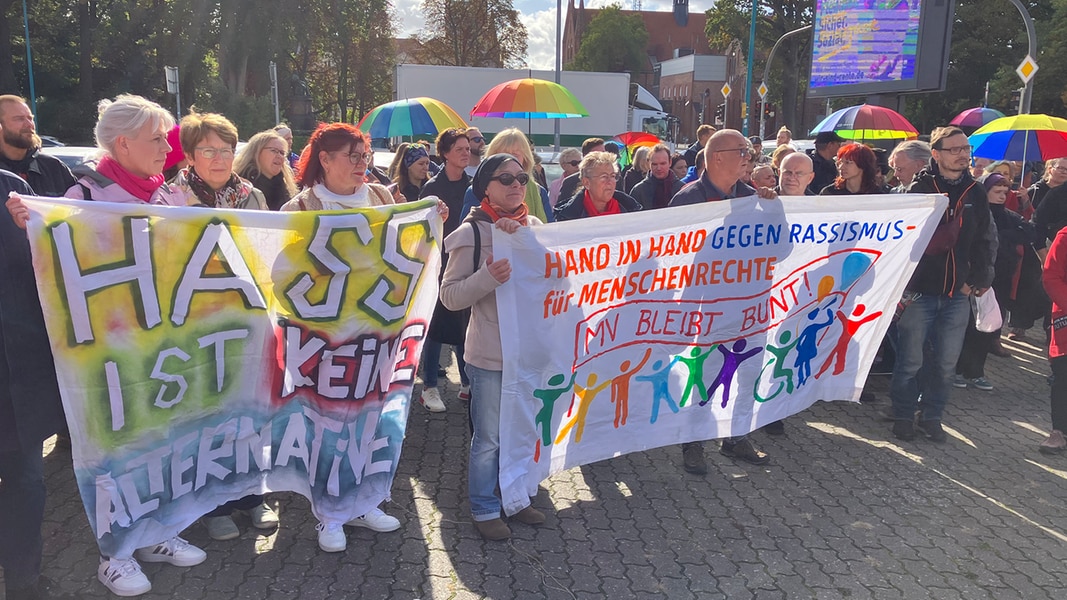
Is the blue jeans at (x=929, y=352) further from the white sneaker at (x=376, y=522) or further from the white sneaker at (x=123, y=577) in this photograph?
the white sneaker at (x=123, y=577)

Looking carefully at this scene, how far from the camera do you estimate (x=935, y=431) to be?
5.03 metres

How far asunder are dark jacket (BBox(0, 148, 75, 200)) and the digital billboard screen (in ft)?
51.7

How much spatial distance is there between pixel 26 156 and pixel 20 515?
2.66 meters

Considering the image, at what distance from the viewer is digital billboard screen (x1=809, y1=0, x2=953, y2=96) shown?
612 inches

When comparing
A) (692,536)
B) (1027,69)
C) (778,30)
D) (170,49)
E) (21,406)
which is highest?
(778,30)

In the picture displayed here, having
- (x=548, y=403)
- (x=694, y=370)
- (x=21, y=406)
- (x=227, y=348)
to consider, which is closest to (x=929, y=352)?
(x=694, y=370)

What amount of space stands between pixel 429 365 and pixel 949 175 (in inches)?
141

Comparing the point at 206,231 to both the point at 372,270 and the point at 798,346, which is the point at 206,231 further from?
the point at 798,346

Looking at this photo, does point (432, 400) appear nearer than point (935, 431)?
No

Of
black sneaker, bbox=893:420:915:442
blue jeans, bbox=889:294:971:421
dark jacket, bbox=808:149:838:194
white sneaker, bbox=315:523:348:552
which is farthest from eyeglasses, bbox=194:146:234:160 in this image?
dark jacket, bbox=808:149:838:194

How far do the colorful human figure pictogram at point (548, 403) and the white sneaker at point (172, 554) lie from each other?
5.04 feet

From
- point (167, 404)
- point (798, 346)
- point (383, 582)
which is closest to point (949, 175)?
point (798, 346)

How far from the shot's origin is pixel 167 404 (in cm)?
302

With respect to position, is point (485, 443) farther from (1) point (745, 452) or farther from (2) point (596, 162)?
(2) point (596, 162)
